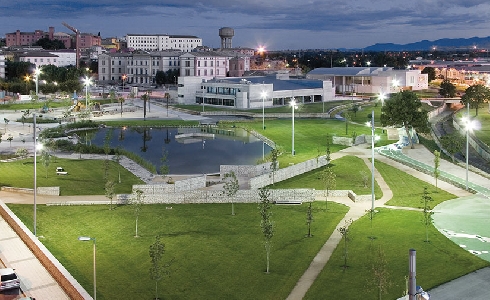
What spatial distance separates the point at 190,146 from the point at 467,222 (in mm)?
30051

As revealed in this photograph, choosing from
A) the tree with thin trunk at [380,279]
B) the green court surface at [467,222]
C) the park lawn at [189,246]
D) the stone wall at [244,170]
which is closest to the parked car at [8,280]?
the park lawn at [189,246]

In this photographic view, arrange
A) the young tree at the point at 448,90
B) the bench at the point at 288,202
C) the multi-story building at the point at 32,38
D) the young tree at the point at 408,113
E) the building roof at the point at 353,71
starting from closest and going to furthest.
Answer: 1. the bench at the point at 288,202
2. the young tree at the point at 408,113
3. the young tree at the point at 448,90
4. the building roof at the point at 353,71
5. the multi-story building at the point at 32,38

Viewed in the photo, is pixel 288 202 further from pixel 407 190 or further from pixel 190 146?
pixel 190 146

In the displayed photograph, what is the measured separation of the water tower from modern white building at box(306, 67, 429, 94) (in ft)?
203

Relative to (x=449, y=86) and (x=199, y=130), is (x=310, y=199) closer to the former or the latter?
(x=199, y=130)

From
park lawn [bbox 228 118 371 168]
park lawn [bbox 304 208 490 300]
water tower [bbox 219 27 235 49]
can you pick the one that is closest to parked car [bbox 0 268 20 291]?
park lawn [bbox 304 208 490 300]

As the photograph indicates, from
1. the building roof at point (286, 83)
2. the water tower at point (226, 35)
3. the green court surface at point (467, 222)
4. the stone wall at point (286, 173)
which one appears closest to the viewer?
the green court surface at point (467, 222)

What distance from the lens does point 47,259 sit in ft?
67.9

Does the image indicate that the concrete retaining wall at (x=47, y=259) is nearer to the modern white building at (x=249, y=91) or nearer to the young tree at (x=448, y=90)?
the modern white building at (x=249, y=91)

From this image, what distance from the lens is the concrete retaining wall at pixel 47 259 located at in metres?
18.1

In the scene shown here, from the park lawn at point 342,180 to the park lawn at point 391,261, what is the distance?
250 inches

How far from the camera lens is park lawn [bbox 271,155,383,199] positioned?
34.0 metres

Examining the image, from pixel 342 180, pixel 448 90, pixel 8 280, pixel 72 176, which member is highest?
pixel 448 90

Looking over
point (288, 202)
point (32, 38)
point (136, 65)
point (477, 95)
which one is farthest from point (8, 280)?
point (32, 38)
